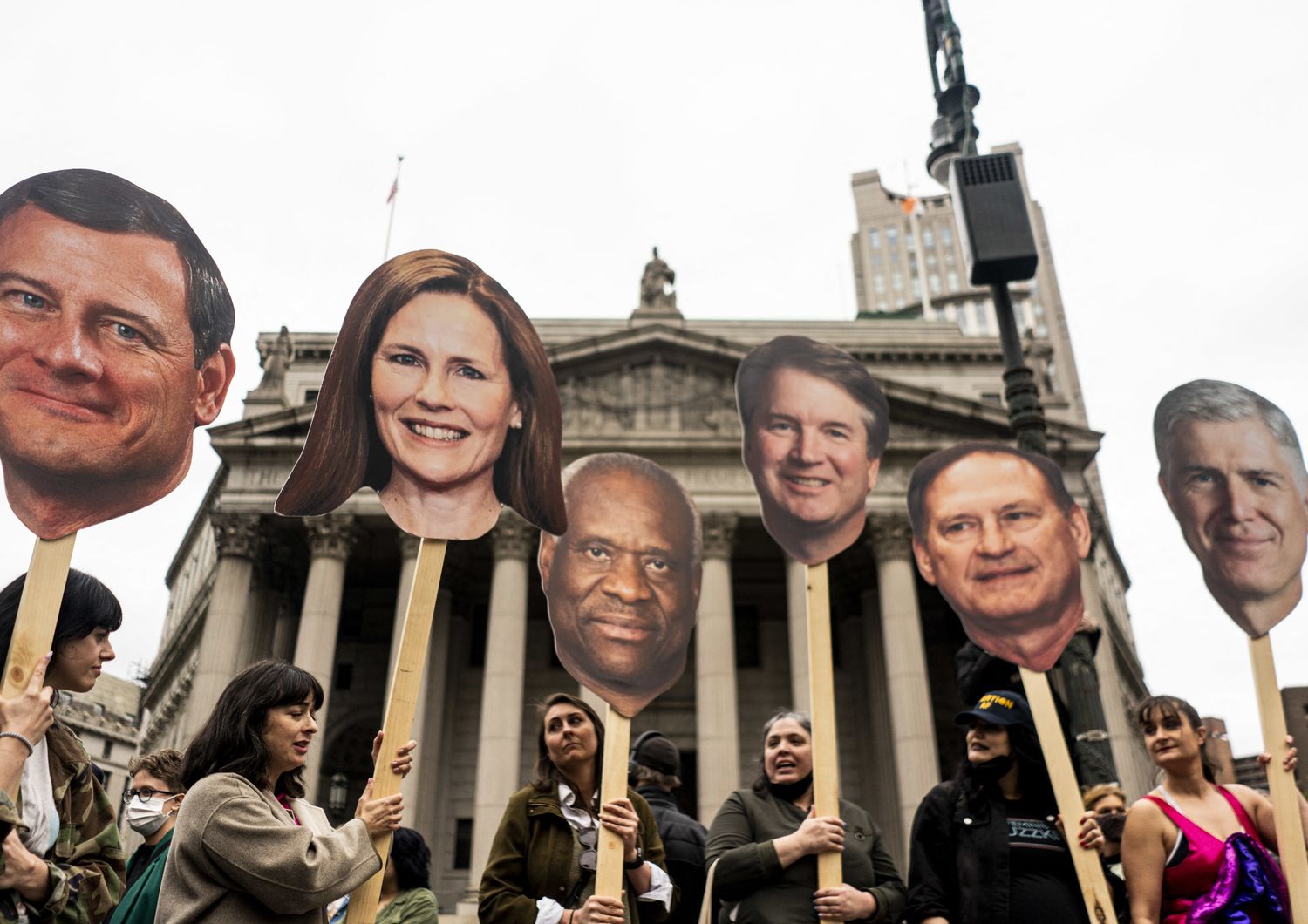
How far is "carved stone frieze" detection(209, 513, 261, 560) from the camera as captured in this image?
31469 mm

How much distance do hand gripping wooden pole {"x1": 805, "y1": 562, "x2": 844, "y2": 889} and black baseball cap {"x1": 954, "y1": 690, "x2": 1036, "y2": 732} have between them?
0.78 meters

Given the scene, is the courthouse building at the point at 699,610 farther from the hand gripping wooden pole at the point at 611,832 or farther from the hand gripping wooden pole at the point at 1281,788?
the hand gripping wooden pole at the point at 611,832

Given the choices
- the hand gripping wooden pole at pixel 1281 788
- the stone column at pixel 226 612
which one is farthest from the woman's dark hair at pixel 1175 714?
the stone column at pixel 226 612

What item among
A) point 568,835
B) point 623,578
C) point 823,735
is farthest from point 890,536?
point 568,835

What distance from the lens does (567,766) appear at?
5.81m

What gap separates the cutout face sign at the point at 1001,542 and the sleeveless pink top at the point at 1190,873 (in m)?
1.49

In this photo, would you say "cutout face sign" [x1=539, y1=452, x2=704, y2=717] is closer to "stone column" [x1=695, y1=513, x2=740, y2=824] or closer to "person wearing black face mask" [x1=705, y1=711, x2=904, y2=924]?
"person wearing black face mask" [x1=705, y1=711, x2=904, y2=924]

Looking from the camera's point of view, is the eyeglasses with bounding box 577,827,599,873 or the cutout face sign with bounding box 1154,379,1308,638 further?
the cutout face sign with bounding box 1154,379,1308,638

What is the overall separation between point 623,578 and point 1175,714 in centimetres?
312

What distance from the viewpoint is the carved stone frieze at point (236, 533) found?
31.5m

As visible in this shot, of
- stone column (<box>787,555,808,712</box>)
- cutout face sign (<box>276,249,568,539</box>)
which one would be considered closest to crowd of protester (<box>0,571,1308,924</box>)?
cutout face sign (<box>276,249,568,539</box>)

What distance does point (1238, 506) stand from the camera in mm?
7395

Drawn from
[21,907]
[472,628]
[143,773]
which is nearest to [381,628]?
[472,628]

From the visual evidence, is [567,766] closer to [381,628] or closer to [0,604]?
[0,604]
